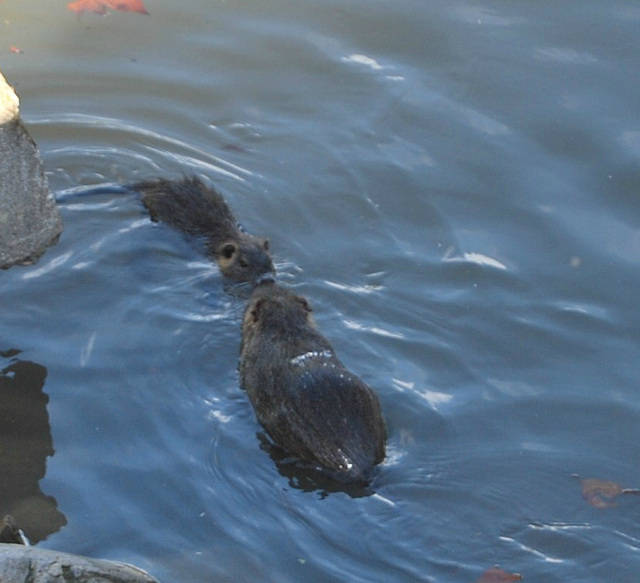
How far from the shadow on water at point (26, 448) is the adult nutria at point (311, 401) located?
0.99 m

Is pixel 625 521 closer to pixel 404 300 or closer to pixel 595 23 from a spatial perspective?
pixel 404 300

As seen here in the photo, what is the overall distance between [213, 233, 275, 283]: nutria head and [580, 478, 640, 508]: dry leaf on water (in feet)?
7.34

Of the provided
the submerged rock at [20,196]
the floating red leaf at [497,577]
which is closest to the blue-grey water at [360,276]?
the floating red leaf at [497,577]

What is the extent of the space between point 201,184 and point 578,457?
9.72 feet

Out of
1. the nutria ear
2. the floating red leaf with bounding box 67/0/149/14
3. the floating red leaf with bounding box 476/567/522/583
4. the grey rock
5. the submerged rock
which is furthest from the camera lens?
the floating red leaf with bounding box 67/0/149/14

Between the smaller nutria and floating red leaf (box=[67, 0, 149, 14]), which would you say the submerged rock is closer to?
the smaller nutria

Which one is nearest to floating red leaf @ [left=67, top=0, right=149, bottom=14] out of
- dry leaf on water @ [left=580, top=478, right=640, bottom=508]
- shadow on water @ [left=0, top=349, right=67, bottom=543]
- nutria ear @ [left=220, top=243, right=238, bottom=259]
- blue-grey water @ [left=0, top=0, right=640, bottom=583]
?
blue-grey water @ [left=0, top=0, right=640, bottom=583]

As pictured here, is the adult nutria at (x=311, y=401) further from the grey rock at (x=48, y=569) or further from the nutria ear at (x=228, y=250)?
the grey rock at (x=48, y=569)

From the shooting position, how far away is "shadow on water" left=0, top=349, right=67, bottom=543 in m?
4.70

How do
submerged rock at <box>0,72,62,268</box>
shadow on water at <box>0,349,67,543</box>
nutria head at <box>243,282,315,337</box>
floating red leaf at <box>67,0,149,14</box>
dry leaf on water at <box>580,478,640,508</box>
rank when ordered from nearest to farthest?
shadow on water at <box>0,349,67,543</box> → dry leaf on water at <box>580,478,640,508</box> → submerged rock at <box>0,72,62,268</box> → nutria head at <box>243,282,315,337</box> → floating red leaf at <box>67,0,149,14</box>

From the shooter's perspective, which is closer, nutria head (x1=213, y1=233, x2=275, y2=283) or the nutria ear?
nutria head (x1=213, y1=233, x2=275, y2=283)

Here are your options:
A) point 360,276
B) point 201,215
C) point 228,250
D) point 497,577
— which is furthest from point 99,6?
point 497,577

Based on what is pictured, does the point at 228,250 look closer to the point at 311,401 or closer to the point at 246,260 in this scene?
the point at 246,260

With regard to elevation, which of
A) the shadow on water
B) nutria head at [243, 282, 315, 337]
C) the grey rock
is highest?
the grey rock
